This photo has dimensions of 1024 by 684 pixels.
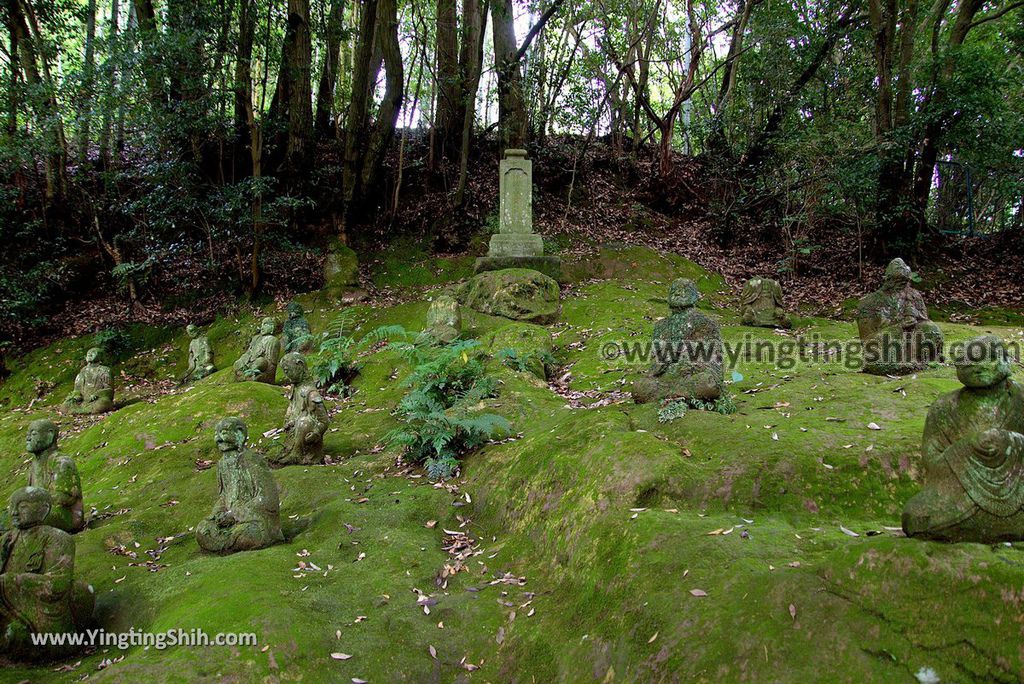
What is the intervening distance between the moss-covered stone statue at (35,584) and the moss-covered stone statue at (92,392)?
7.30m

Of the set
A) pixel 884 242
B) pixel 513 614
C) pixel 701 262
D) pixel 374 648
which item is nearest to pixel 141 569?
pixel 374 648

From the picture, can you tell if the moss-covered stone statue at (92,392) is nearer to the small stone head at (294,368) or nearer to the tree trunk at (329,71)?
the small stone head at (294,368)

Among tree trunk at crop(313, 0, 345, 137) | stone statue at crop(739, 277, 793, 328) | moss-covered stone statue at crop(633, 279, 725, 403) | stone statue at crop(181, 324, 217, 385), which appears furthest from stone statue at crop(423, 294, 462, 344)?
tree trunk at crop(313, 0, 345, 137)

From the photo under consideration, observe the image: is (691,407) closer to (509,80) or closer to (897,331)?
(897,331)

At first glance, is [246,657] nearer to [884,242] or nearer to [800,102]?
[884,242]

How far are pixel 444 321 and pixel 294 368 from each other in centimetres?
335

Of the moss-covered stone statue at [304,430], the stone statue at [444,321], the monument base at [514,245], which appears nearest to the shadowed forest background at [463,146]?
the monument base at [514,245]

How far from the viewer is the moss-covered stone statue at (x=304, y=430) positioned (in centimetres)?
704

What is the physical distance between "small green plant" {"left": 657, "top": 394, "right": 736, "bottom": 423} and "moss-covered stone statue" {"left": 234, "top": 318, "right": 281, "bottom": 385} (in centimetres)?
673

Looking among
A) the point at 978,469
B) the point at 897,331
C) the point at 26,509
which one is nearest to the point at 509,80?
the point at 897,331

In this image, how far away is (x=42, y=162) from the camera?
15.9 m

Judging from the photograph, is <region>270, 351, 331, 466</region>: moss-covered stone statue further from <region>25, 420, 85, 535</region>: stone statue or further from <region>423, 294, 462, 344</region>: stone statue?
<region>423, 294, 462, 344</region>: stone statue

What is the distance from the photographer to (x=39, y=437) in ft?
20.0

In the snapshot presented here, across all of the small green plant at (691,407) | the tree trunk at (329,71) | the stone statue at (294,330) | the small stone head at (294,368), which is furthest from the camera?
the tree trunk at (329,71)
